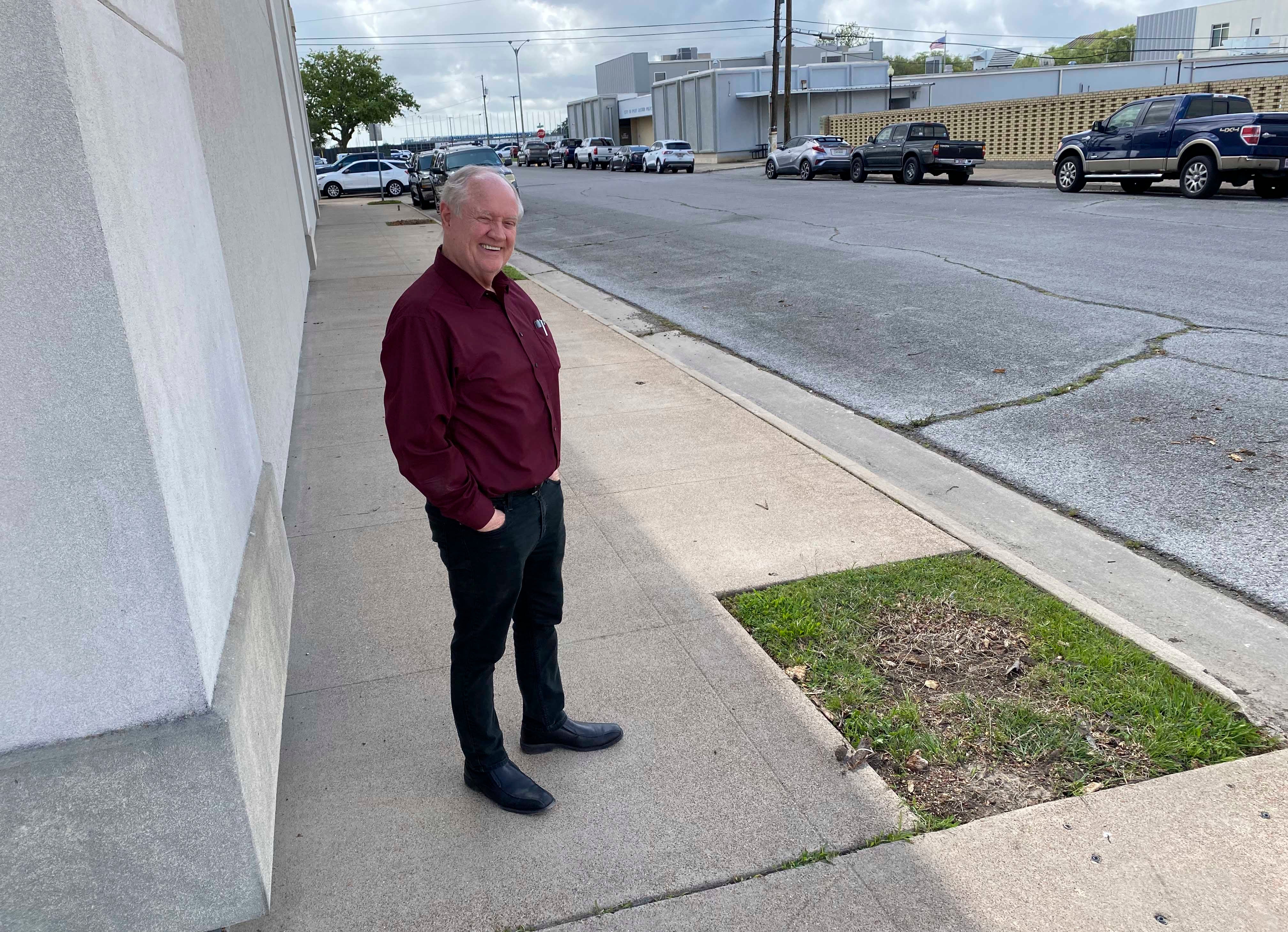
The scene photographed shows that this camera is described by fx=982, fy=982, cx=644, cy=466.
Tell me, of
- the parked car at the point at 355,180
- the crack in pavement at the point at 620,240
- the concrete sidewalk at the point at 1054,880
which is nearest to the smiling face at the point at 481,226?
the concrete sidewalk at the point at 1054,880

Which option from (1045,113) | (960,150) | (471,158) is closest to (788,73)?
(1045,113)

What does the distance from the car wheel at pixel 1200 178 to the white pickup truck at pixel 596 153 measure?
1427 inches

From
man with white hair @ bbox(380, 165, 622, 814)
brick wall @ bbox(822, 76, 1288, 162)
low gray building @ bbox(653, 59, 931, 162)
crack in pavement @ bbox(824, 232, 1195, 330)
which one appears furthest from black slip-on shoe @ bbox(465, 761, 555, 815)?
low gray building @ bbox(653, 59, 931, 162)

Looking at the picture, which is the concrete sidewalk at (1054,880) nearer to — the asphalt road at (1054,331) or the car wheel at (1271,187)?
the asphalt road at (1054,331)

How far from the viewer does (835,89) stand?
5831 centimetres

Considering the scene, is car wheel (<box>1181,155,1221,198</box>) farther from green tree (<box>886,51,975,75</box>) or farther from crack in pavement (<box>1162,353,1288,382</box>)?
green tree (<box>886,51,975,75</box>)

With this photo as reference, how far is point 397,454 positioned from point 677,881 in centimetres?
138

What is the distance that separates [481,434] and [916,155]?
87.1 feet

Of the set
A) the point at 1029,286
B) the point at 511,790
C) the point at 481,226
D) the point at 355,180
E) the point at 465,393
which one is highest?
the point at 481,226

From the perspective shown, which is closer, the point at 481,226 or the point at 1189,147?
the point at 481,226

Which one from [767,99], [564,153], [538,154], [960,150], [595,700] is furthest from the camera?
[538,154]

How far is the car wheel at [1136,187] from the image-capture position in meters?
20.5

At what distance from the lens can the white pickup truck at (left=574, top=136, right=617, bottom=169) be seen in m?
53.0

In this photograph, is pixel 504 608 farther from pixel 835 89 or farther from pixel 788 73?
pixel 835 89
